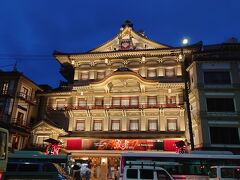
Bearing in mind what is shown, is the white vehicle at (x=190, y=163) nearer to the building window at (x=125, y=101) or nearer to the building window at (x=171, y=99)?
the building window at (x=171, y=99)

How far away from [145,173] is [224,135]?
18174mm

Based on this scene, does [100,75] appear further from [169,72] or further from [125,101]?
[169,72]

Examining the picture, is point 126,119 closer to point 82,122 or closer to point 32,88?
point 82,122

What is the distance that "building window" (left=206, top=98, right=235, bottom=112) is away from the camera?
31.7 m

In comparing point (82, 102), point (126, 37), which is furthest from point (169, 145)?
point (126, 37)

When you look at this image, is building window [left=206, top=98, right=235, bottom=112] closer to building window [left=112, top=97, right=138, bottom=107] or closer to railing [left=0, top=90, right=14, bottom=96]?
building window [left=112, top=97, right=138, bottom=107]

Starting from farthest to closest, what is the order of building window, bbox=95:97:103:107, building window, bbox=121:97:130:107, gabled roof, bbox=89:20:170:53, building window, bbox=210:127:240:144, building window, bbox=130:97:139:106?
gabled roof, bbox=89:20:170:53 < building window, bbox=95:97:103:107 < building window, bbox=121:97:130:107 < building window, bbox=130:97:139:106 < building window, bbox=210:127:240:144

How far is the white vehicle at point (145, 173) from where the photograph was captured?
51.7ft

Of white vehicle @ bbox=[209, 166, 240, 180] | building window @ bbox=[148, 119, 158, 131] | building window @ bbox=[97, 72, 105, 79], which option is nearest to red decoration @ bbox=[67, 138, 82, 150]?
building window @ bbox=[148, 119, 158, 131]

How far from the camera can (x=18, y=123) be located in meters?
37.5

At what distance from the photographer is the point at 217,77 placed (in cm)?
3334

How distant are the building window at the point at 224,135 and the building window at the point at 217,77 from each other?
6.35 meters

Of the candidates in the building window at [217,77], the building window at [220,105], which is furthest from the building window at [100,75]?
the building window at [220,105]

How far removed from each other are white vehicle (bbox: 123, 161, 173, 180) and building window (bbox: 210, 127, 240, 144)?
16.5m
